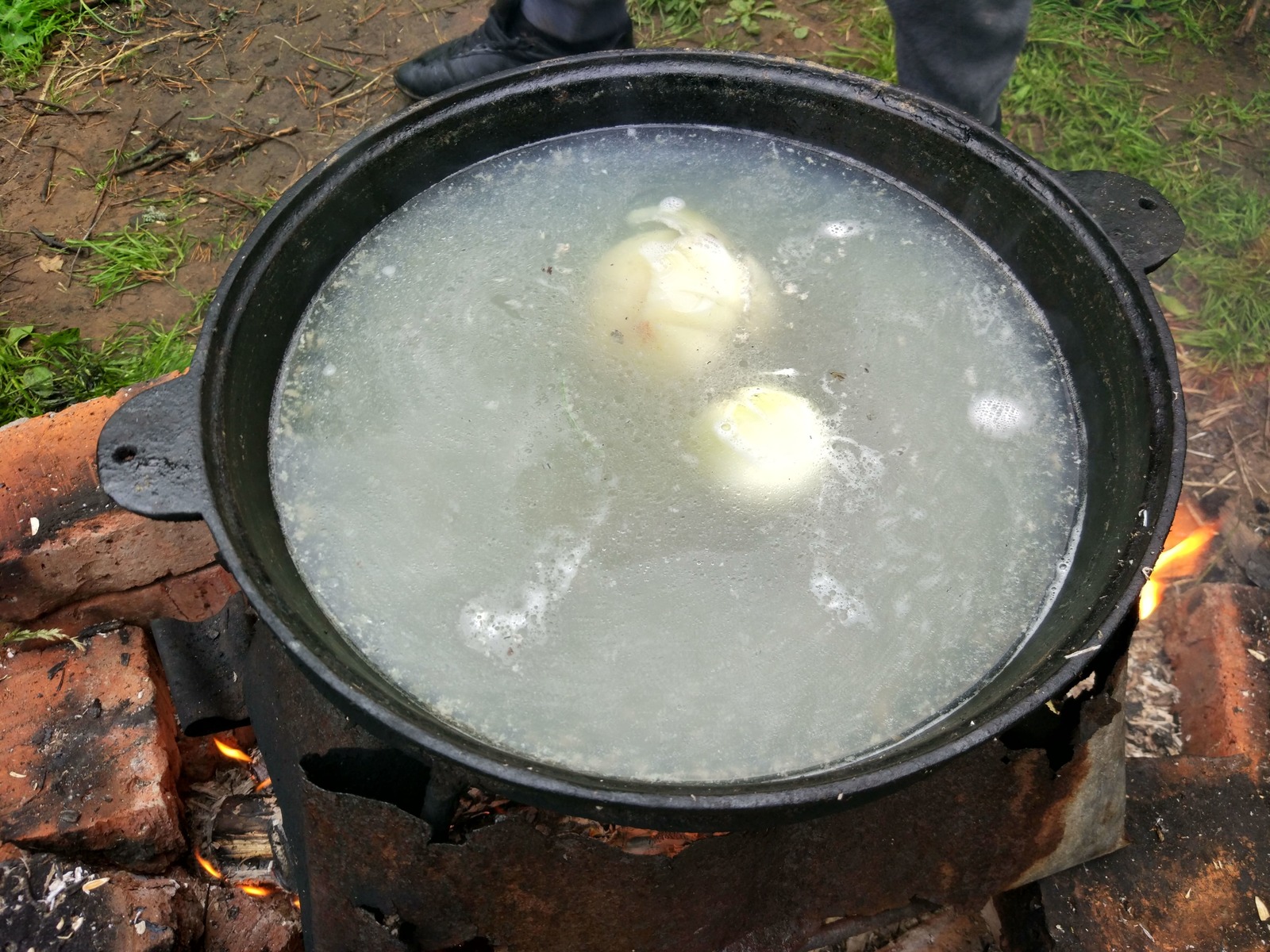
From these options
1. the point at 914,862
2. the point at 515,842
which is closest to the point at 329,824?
the point at 515,842

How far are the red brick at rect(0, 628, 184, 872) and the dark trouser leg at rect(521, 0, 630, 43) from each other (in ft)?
7.19

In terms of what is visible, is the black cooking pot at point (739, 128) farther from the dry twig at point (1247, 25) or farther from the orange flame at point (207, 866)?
the dry twig at point (1247, 25)

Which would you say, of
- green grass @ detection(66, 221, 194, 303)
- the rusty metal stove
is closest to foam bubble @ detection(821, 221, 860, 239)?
the rusty metal stove

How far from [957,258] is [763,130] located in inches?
19.3

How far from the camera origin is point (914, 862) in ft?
5.37

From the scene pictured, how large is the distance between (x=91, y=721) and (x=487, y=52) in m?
2.41

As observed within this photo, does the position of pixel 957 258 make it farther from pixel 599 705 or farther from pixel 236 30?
pixel 236 30

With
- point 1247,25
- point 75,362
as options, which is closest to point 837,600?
point 75,362

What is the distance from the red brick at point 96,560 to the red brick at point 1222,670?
7.24ft

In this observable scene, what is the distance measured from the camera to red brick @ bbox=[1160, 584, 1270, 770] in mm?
1972

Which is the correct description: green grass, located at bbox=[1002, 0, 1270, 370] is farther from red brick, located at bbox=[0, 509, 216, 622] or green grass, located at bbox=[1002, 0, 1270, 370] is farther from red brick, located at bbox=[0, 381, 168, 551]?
red brick, located at bbox=[0, 381, 168, 551]

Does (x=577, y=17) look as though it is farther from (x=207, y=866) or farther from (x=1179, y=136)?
(x=207, y=866)

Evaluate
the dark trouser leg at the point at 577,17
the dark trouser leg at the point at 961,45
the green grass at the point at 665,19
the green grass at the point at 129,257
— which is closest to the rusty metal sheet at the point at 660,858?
the dark trouser leg at the point at 961,45

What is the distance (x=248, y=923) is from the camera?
179cm
